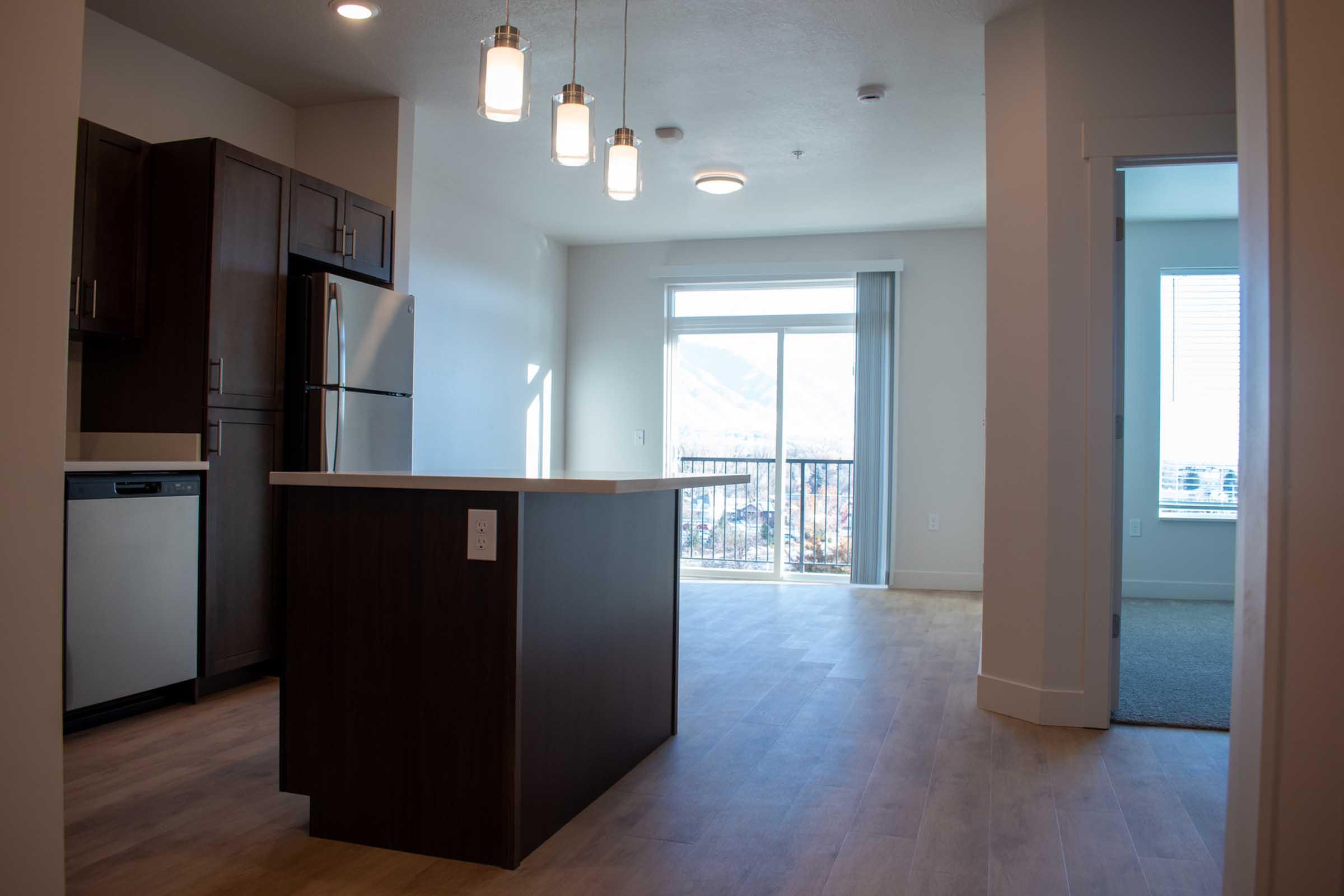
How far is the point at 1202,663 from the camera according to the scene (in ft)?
13.8

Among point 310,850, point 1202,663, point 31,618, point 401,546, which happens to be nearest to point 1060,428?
point 1202,663

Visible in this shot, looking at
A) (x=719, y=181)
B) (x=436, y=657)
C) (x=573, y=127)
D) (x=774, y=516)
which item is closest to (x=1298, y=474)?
(x=436, y=657)

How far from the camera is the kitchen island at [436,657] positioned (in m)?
2.03

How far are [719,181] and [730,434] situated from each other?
93.2 inches

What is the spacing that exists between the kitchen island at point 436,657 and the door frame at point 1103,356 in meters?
1.74

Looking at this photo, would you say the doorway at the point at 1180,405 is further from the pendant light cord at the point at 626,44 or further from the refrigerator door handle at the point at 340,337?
the refrigerator door handle at the point at 340,337

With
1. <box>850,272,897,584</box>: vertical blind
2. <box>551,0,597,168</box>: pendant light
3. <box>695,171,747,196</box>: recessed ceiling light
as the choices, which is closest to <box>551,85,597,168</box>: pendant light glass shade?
<box>551,0,597,168</box>: pendant light

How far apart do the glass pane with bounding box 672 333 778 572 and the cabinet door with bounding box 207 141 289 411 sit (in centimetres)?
395

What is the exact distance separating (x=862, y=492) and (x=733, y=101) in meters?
3.26

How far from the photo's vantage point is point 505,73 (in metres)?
2.24

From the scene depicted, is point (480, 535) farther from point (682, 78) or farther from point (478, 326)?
point (478, 326)

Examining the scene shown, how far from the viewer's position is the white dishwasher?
290cm

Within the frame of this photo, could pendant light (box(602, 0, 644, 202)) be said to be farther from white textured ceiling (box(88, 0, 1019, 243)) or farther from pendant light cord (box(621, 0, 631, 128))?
pendant light cord (box(621, 0, 631, 128))

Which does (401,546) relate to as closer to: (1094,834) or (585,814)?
(585,814)
